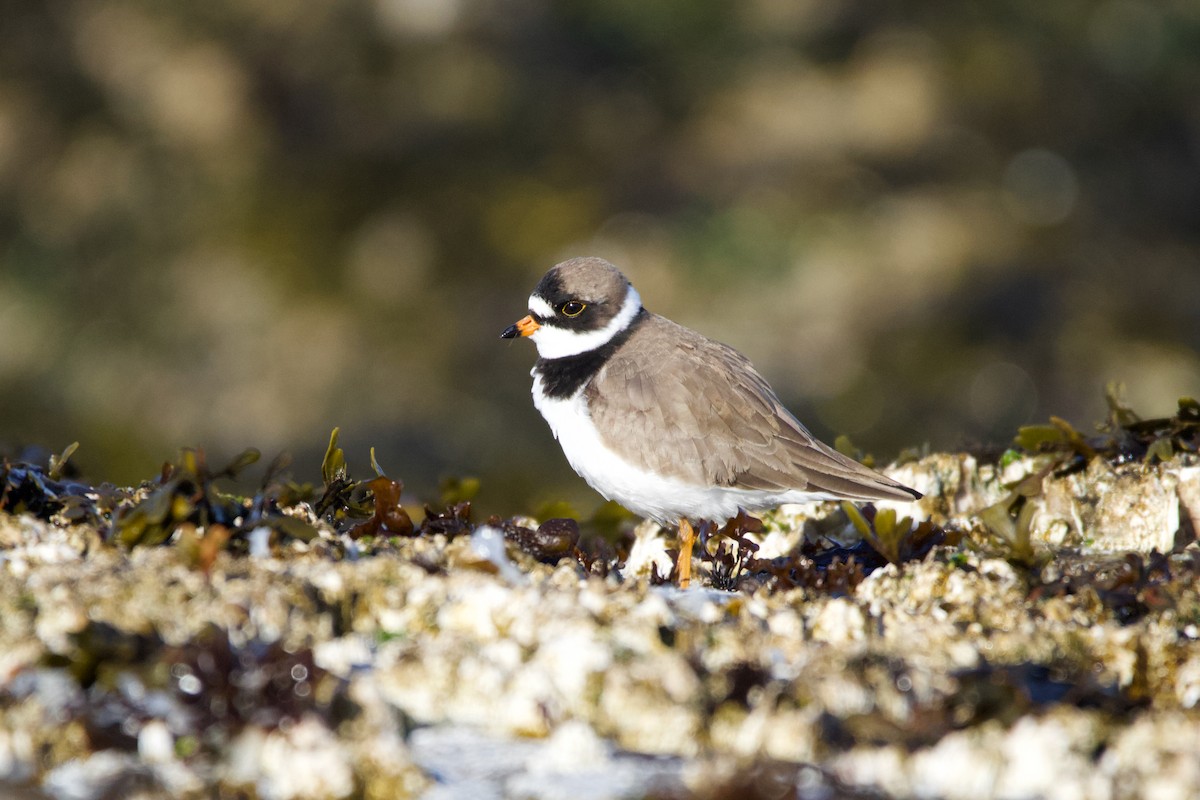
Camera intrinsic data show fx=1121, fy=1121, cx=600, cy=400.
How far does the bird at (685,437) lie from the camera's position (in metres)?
5.90

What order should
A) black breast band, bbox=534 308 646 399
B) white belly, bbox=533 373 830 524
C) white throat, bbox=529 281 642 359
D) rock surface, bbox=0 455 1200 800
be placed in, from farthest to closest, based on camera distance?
white throat, bbox=529 281 642 359
black breast band, bbox=534 308 646 399
white belly, bbox=533 373 830 524
rock surface, bbox=0 455 1200 800

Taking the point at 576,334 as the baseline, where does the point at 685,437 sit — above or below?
below

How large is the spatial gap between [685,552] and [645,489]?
0.61 m

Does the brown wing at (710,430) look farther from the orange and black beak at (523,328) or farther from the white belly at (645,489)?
the orange and black beak at (523,328)

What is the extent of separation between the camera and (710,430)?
19.8 ft

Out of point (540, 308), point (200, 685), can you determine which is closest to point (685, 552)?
point (540, 308)

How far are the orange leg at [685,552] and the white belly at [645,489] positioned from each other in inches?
4.9

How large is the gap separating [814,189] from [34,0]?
905 centimetres

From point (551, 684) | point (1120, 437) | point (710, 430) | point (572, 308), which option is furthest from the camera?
point (572, 308)

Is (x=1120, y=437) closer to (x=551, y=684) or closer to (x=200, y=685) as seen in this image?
(x=551, y=684)

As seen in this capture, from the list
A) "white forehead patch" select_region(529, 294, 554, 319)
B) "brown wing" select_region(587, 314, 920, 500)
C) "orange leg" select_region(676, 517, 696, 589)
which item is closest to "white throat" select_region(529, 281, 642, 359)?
"white forehead patch" select_region(529, 294, 554, 319)

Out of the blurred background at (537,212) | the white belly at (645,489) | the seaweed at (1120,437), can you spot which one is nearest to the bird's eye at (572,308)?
the white belly at (645,489)

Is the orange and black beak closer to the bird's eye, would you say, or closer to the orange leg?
the bird's eye

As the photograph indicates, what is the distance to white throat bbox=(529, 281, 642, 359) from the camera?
266 inches
